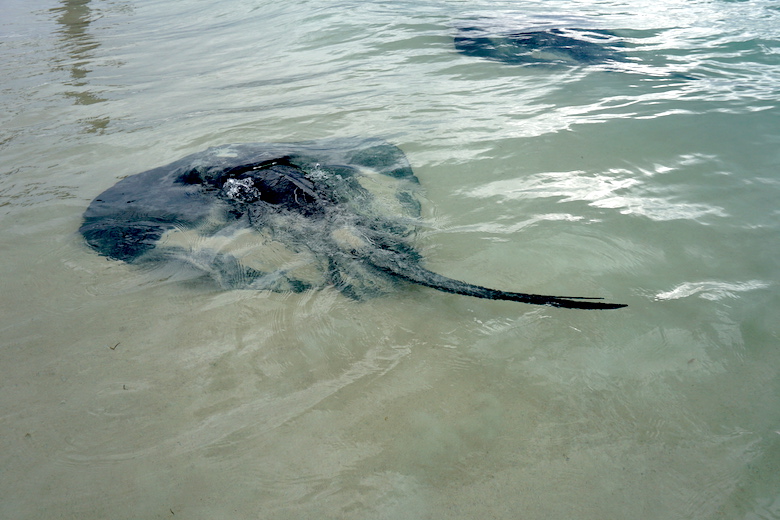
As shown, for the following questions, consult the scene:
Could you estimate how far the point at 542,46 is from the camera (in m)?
8.70

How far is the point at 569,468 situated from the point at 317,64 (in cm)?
875

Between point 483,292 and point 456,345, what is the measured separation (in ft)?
1.42

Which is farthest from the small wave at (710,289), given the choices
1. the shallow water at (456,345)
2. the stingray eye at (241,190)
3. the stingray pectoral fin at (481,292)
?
the stingray eye at (241,190)

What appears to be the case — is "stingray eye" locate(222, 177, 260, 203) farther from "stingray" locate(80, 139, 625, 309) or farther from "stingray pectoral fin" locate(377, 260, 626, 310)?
"stingray pectoral fin" locate(377, 260, 626, 310)

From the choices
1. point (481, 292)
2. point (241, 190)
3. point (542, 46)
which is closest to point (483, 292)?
point (481, 292)

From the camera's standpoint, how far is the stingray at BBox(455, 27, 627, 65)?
8.12m

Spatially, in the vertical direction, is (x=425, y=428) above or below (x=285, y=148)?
below

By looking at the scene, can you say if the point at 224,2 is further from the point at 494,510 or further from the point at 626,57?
the point at 494,510

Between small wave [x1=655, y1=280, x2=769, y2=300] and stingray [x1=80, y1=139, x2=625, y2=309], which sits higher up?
stingray [x1=80, y1=139, x2=625, y2=309]

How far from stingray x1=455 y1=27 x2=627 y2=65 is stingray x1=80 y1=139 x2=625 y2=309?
4502mm

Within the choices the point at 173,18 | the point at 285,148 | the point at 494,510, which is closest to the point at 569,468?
the point at 494,510

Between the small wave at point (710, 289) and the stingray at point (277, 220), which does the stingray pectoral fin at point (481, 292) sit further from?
the small wave at point (710, 289)

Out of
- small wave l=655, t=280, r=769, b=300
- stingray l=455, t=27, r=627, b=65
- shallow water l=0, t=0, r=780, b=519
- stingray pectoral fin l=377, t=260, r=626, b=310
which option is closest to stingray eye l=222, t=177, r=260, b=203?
shallow water l=0, t=0, r=780, b=519

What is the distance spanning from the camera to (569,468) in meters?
2.28
